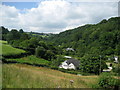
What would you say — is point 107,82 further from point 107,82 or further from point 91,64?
point 91,64

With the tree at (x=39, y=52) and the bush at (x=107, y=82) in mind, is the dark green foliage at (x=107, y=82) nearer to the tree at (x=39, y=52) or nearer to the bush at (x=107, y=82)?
the bush at (x=107, y=82)

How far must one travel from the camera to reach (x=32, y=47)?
6631cm

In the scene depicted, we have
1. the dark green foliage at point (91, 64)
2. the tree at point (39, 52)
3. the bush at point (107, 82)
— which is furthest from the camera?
the tree at point (39, 52)

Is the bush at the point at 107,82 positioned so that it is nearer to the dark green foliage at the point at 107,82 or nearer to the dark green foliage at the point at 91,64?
the dark green foliage at the point at 107,82

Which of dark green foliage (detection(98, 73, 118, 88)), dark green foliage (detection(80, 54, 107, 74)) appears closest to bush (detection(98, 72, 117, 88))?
dark green foliage (detection(98, 73, 118, 88))

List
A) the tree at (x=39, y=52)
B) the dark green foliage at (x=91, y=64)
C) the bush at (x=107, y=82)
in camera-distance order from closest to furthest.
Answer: the bush at (x=107, y=82)
the dark green foliage at (x=91, y=64)
the tree at (x=39, y=52)

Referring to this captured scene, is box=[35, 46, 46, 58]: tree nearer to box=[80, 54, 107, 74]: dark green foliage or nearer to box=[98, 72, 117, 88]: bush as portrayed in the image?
box=[80, 54, 107, 74]: dark green foliage

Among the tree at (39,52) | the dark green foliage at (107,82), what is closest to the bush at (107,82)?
the dark green foliage at (107,82)

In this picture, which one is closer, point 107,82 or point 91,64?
point 107,82

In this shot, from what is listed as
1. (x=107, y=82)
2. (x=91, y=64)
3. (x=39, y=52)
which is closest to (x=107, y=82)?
(x=107, y=82)

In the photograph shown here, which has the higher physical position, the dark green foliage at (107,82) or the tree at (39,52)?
the dark green foliage at (107,82)

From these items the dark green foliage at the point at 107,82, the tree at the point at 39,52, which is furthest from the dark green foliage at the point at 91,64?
the dark green foliage at the point at 107,82

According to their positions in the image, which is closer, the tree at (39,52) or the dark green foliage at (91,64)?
the dark green foliage at (91,64)

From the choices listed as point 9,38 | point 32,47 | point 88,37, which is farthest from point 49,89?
Result: point 88,37
